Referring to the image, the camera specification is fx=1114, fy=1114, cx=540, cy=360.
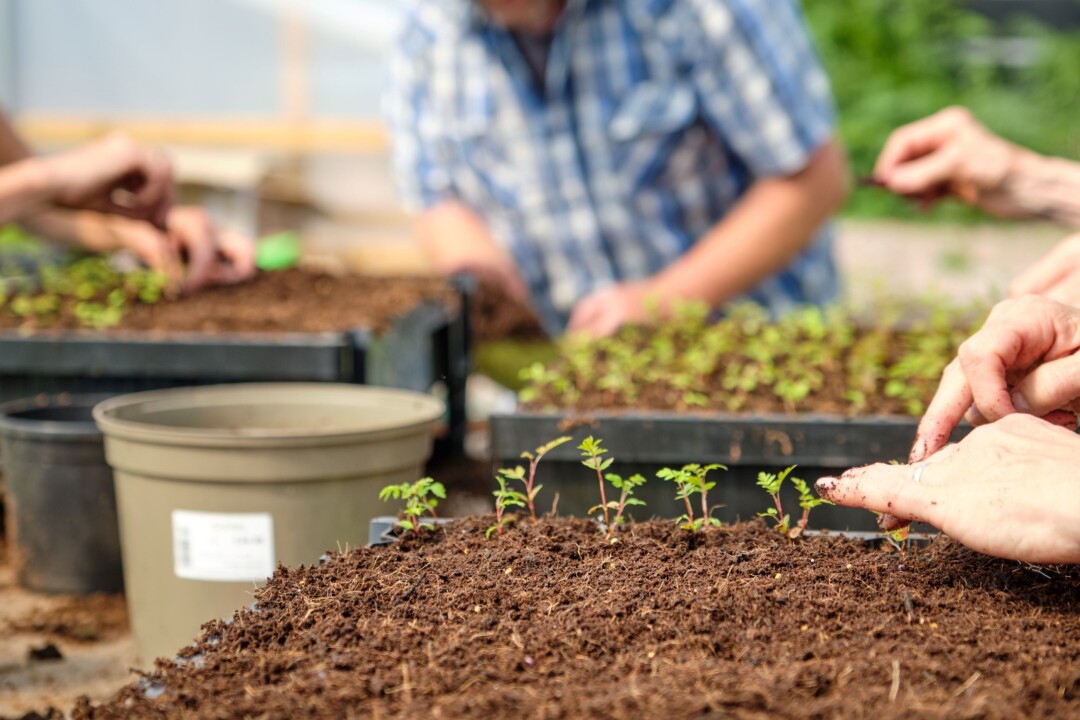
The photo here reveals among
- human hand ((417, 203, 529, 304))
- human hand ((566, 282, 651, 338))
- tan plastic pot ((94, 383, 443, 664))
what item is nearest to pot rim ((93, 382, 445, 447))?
tan plastic pot ((94, 383, 443, 664))

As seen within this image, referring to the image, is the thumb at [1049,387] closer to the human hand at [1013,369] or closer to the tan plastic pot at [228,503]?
the human hand at [1013,369]

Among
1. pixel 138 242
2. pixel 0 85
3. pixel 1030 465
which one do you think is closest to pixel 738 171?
pixel 138 242

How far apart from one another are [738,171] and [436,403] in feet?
6.46

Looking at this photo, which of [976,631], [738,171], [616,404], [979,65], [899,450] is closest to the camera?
[976,631]

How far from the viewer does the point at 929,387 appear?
87.3 inches

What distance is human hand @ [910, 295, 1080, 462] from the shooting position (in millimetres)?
1339

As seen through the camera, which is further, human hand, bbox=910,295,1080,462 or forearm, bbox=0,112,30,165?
forearm, bbox=0,112,30,165

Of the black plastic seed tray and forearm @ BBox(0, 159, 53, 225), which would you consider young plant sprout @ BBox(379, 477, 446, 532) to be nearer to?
the black plastic seed tray

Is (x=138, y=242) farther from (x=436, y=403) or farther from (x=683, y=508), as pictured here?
(x=683, y=508)

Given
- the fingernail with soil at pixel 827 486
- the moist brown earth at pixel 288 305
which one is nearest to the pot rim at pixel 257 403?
the moist brown earth at pixel 288 305

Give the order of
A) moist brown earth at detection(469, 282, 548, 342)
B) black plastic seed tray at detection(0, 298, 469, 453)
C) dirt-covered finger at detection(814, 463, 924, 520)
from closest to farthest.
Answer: dirt-covered finger at detection(814, 463, 924, 520), black plastic seed tray at detection(0, 298, 469, 453), moist brown earth at detection(469, 282, 548, 342)

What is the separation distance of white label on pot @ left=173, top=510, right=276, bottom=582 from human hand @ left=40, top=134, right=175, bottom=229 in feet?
4.65

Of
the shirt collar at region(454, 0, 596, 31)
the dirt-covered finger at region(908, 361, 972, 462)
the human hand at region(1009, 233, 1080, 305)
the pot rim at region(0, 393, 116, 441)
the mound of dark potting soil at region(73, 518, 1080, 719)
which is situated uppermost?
the shirt collar at region(454, 0, 596, 31)

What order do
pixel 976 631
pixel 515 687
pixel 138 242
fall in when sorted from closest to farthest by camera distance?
1. pixel 515 687
2. pixel 976 631
3. pixel 138 242
